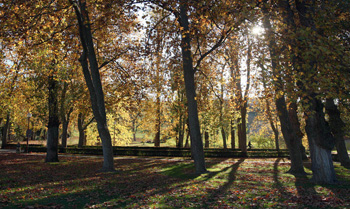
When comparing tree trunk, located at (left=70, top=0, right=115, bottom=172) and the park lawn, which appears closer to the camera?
the park lawn

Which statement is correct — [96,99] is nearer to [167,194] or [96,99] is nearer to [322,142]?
[167,194]

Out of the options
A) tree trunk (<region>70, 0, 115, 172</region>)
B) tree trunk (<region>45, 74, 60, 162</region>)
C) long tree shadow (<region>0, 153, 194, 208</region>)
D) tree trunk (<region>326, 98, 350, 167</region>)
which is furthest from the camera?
tree trunk (<region>45, 74, 60, 162</region>)

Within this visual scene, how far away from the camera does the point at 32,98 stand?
55.6 feet

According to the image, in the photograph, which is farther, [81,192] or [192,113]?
[192,113]

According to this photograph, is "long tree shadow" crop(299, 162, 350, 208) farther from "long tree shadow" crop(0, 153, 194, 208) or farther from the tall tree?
the tall tree

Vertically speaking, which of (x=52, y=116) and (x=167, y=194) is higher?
(x=52, y=116)

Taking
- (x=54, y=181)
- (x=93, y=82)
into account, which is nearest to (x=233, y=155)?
(x=93, y=82)

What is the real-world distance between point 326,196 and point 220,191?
2991 mm

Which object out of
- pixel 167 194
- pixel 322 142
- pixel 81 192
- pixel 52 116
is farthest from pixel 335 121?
pixel 52 116

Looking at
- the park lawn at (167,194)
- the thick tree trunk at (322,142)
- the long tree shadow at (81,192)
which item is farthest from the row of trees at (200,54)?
the long tree shadow at (81,192)

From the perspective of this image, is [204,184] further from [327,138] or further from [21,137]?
[21,137]

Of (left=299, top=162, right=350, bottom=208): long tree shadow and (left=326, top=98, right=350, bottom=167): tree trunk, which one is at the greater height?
(left=326, top=98, right=350, bottom=167): tree trunk

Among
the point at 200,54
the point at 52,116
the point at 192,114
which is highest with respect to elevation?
the point at 200,54

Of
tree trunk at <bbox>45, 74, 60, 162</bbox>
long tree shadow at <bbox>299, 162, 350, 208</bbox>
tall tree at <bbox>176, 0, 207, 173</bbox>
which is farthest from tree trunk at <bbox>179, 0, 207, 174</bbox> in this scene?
tree trunk at <bbox>45, 74, 60, 162</bbox>
